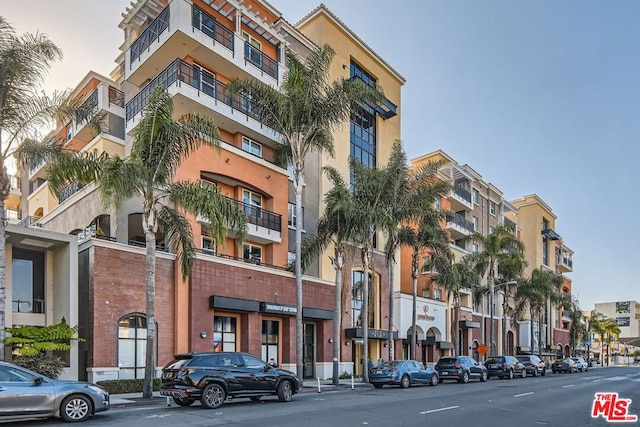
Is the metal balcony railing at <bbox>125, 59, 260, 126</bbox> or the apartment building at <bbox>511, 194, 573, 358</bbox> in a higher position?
the metal balcony railing at <bbox>125, 59, 260, 126</bbox>

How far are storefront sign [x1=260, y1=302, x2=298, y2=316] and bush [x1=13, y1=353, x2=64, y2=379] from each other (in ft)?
33.6

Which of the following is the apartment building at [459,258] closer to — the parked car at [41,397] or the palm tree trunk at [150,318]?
the palm tree trunk at [150,318]

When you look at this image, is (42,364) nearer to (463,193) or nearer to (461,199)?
(461,199)

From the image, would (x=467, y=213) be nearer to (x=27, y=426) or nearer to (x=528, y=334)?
(x=528, y=334)

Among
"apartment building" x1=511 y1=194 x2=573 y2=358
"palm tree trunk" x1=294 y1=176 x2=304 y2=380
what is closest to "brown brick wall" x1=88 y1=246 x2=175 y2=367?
"palm tree trunk" x1=294 y1=176 x2=304 y2=380

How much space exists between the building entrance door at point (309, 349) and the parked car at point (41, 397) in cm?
1882

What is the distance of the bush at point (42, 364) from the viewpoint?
1811 centimetres

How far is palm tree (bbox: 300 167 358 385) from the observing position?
87.6 ft

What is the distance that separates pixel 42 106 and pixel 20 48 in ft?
6.11

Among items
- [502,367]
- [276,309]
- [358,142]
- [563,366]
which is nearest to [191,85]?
[276,309]

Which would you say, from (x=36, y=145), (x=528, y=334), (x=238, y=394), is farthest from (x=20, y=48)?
(x=528, y=334)

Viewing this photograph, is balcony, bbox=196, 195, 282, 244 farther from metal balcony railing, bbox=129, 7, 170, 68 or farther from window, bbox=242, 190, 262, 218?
metal balcony railing, bbox=129, 7, 170, 68

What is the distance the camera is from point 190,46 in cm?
2748

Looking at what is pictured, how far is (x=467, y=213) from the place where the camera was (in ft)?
193
